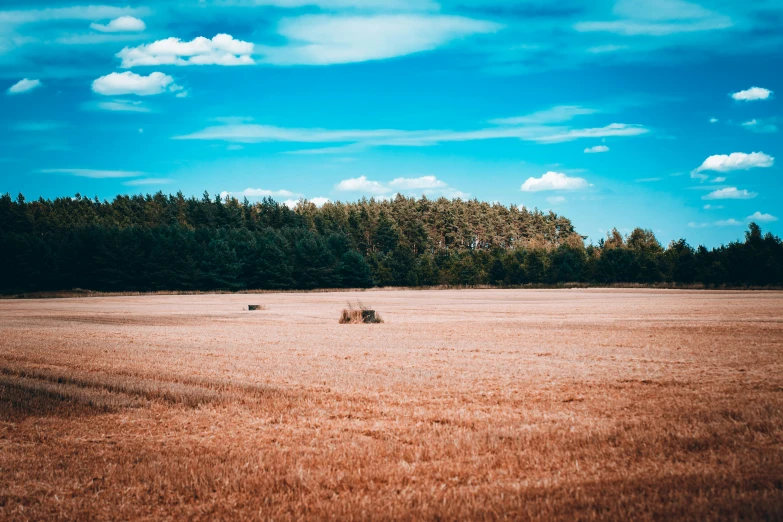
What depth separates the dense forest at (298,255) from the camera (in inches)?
4395

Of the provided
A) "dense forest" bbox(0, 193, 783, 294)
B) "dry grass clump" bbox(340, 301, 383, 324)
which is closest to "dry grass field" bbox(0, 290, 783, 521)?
"dry grass clump" bbox(340, 301, 383, 324)

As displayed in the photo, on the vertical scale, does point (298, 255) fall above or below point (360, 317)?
above

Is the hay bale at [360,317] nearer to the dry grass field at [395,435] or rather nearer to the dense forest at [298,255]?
the dry grass field at [395,435]

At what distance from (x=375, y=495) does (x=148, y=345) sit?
19496mm

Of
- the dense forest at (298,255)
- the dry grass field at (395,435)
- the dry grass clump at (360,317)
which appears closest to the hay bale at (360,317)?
the dry grass clump at (360,317)

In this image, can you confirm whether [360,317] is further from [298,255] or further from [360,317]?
[298,255]

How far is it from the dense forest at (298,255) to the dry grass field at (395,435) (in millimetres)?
102858

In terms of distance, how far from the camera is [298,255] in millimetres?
135875

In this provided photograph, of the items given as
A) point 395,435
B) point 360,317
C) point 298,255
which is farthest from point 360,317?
point 298,255

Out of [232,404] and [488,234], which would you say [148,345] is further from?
[488,234]

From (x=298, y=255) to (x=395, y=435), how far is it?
127m

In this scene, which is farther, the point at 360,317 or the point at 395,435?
the point at 360,317

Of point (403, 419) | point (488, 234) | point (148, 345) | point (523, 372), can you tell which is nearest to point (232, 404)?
point (403, 419)

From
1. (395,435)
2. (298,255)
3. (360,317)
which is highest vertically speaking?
(298,255)
